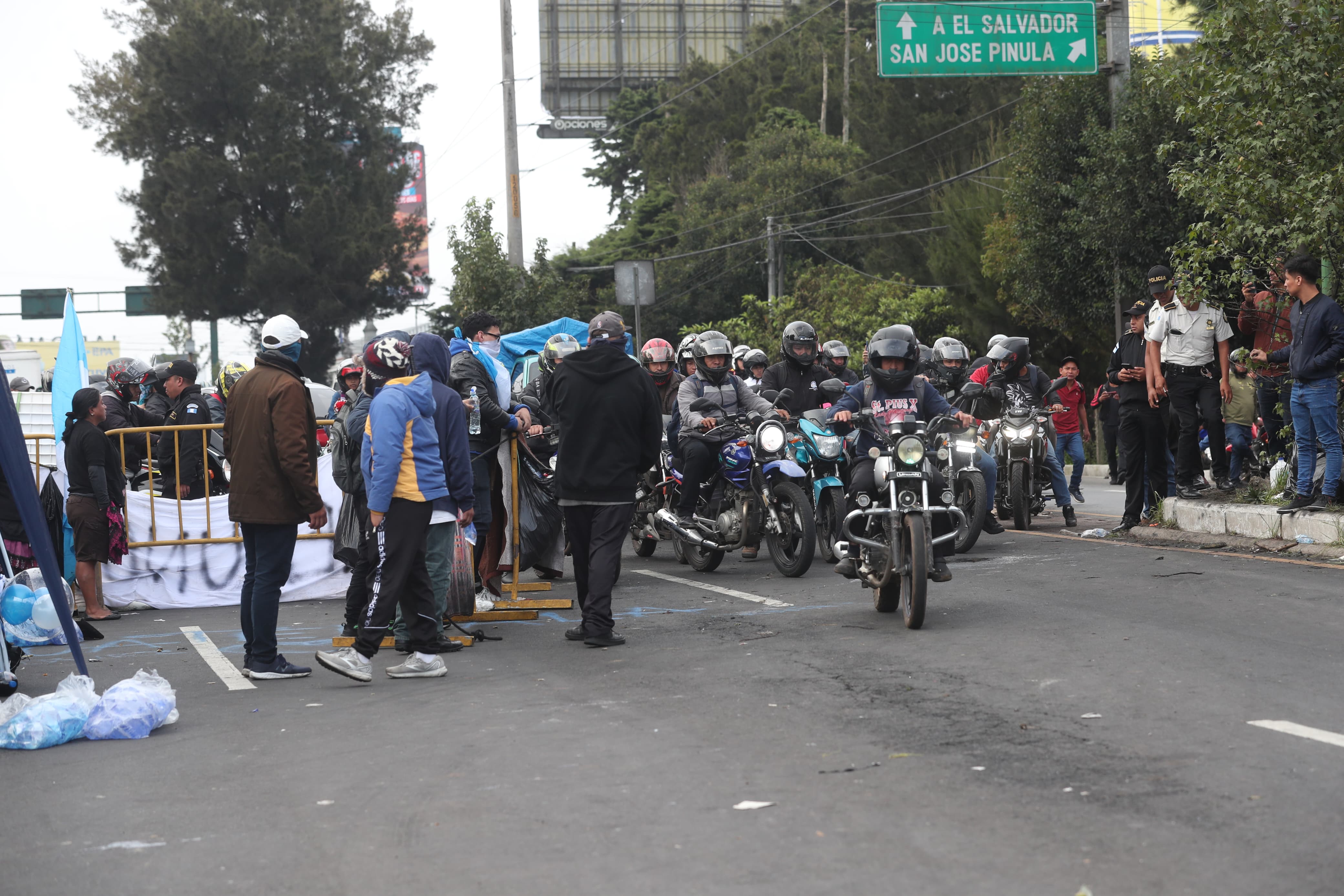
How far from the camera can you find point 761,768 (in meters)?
5.54

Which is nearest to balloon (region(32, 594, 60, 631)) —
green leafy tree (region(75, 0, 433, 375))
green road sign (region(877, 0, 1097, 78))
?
green road sign (region(877, 0, 1097, 78))

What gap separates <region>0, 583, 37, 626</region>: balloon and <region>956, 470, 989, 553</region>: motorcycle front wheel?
24.1ft

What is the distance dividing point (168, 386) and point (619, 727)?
9.00 m

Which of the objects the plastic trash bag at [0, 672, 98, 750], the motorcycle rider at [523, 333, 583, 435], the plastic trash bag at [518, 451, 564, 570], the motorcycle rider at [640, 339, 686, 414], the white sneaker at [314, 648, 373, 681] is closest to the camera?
the plastic trash bag at [0, 672, 98, 750]

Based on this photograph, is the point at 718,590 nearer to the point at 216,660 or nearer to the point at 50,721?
the point at 216,660

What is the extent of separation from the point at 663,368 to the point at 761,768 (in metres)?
8.06

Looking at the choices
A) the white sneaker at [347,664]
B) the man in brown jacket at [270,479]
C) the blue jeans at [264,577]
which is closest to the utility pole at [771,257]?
the man in brown jacket at [270,479]

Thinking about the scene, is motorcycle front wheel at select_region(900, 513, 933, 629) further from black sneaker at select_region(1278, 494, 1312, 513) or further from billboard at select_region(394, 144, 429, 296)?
billboard at select_region(394, 144, 429, 296)

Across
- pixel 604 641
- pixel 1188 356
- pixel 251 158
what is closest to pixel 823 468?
pixel 1188 356

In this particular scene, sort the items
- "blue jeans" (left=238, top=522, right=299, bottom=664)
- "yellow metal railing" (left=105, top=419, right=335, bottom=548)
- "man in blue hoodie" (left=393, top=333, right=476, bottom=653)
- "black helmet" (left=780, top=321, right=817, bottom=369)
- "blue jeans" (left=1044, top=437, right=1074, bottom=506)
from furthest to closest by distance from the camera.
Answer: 1. "blue jeans" (left=1044, top=437, right=1074, bottom=506)
2. "black helmet" (left=780, top=321, right=817, bottom=369)
3. "yellow metal railing" (left=105, top=419, right=335, bottom=548)
4. "man in blue hoodie" (left=393, top=333, right=476, bottom=653)
5. "blue jeans" (left=238, top=522, right=299, bottom=664)

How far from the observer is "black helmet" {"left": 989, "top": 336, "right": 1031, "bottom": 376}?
47.1 feet

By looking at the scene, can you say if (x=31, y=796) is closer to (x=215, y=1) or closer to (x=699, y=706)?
(x=699, y=706)

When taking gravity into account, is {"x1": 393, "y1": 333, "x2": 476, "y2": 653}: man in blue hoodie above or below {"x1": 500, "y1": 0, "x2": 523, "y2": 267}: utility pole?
below

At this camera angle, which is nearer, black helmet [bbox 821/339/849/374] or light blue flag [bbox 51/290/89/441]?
light blue flag [bbox 51/290/89/441]
